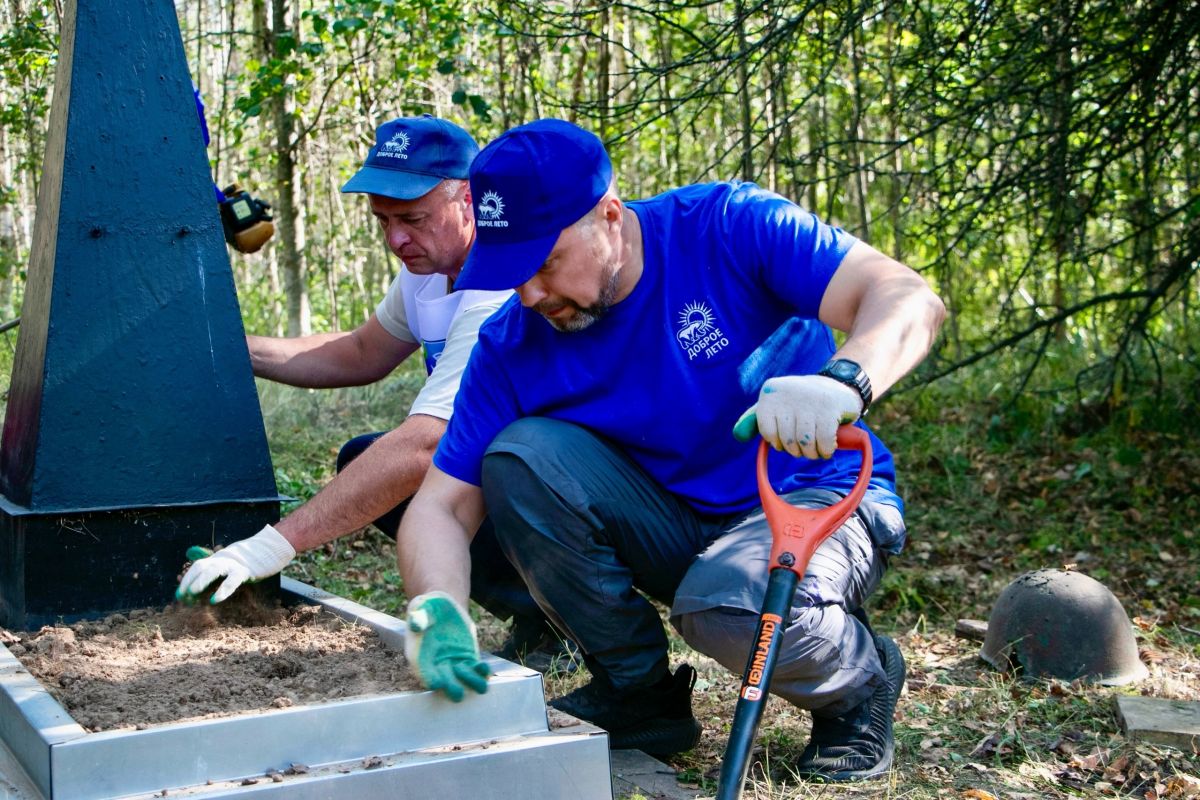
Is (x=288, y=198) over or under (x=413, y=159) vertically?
under

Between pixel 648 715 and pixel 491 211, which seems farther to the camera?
pixel 648 715

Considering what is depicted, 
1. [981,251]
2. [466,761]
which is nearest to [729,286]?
[466,761]

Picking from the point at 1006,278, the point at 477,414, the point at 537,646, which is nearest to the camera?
the point at 477,414

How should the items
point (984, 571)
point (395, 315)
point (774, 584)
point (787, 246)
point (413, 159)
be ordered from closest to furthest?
point (774, 584)
point (787, 246)
point (413, 159)
point (395, 315)
point (984, 571)

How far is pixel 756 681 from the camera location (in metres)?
2.05

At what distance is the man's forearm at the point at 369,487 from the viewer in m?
2.81

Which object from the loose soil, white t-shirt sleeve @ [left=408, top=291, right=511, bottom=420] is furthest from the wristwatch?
white t-shirt sleeve @ [left=408, top=291, right=511, bottom=420]

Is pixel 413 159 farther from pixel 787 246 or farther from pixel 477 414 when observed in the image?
pixel 787 246

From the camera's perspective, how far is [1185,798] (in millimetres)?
2457

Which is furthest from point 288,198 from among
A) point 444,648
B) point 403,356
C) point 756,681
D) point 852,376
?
point 756,681

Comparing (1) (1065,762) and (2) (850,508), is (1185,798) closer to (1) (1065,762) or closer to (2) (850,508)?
(1) (1065,762)

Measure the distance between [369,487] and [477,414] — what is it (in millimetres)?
372

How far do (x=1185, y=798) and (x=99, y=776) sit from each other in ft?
6.87

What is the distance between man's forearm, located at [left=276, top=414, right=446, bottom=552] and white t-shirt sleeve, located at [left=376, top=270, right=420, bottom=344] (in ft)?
2.41
